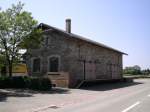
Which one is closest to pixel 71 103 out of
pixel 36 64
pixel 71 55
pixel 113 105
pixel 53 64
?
pixel 113 105

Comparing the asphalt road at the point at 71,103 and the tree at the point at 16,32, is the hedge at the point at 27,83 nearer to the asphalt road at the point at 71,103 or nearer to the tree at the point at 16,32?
the tree at the point at 16,32

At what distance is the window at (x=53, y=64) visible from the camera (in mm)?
31459

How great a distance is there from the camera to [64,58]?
30891 millimetres

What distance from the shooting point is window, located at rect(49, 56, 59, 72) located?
31459 millimetres

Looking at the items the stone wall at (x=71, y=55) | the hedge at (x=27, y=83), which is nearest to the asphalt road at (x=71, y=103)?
the hedge at (x=27, y=83)

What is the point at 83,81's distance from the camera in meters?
30.8

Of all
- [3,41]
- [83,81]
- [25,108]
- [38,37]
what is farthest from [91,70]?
[25,108]

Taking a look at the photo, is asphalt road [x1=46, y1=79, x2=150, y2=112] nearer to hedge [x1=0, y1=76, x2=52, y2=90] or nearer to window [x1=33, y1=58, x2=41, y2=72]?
hedge [x1=0, y1=76, x2=52, y2=90]

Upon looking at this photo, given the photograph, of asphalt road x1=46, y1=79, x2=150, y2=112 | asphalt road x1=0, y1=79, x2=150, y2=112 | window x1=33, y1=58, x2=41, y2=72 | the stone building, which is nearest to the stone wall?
the stone building

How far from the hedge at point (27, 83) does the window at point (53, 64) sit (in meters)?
5.11

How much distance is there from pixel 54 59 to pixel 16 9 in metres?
7.38

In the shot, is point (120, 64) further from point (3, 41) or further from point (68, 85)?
point (3, 41)

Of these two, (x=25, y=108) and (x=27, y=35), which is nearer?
(x=25, y=108)

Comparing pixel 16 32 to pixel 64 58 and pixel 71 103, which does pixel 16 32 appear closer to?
pixel 64 58
